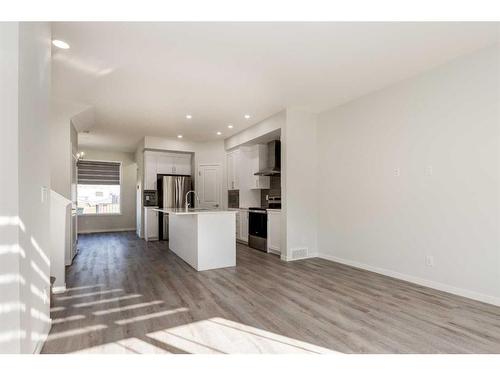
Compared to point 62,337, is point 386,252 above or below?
above

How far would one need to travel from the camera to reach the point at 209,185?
7.34m

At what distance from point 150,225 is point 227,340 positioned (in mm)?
5412

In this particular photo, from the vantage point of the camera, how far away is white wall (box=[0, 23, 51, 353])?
1309mm

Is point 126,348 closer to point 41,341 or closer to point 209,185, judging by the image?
point 41,341

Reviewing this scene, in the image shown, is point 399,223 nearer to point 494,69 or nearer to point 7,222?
point 494,69

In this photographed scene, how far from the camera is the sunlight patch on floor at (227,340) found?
6.32 feet

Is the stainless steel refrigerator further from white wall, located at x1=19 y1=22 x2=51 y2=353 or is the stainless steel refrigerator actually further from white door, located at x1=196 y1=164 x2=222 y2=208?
white wall, located at x1=19 y1=22 x2=51 y2=353

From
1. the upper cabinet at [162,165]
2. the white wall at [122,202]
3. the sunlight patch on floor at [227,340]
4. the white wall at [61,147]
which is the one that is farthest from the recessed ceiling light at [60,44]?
the white wall at [122,202]

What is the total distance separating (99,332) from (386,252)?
3565mm

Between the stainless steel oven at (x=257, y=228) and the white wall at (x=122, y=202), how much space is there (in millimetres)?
4869

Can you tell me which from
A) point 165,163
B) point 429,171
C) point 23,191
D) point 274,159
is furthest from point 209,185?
point 23,191

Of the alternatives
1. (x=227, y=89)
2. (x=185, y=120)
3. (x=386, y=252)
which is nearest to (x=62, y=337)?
(x=227, y=89)

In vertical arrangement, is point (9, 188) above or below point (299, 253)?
above
